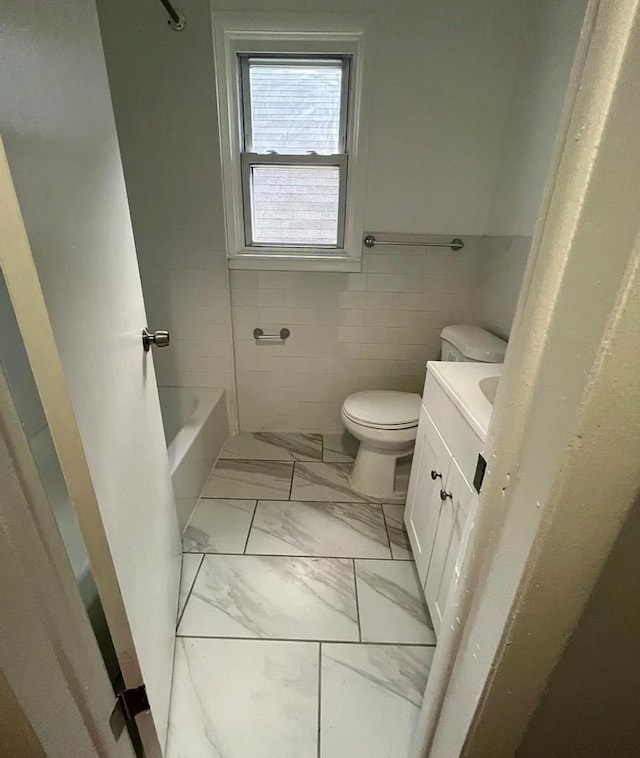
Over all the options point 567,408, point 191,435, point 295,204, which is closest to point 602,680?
point 567,408

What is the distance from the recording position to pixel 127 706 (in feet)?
2.87

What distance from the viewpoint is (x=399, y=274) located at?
2117mm

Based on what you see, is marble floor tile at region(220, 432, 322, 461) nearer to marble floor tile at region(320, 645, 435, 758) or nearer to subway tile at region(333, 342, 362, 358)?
subway tile at region(333, 342, 362, 358)

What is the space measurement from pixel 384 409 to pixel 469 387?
27.2 inches

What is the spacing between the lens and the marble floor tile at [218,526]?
1.65 meters

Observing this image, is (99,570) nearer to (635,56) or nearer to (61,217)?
(61,217)

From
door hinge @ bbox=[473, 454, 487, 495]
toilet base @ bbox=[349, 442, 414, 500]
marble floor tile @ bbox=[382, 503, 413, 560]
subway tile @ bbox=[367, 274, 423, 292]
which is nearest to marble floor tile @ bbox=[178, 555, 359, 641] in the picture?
marble floor tile @ bbox=[382, 503, 413, 560]

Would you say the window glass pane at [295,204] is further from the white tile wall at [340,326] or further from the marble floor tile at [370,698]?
the marble floor tile at [370,698]

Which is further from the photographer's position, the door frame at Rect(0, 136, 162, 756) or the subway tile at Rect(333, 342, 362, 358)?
the subway tile at Rect(333, 342, 362, 358)

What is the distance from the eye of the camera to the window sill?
6.84 ft

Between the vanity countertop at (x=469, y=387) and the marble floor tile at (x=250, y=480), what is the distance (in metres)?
1.04

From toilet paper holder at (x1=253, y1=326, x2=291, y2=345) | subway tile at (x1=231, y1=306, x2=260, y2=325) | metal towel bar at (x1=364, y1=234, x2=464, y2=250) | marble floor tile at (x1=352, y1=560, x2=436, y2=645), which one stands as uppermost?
metal towel bar at (x1=364, y1=234, x2=464, y2=250)

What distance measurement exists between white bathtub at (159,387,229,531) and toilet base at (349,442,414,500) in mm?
768

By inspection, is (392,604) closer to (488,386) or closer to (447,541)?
(447,541)
